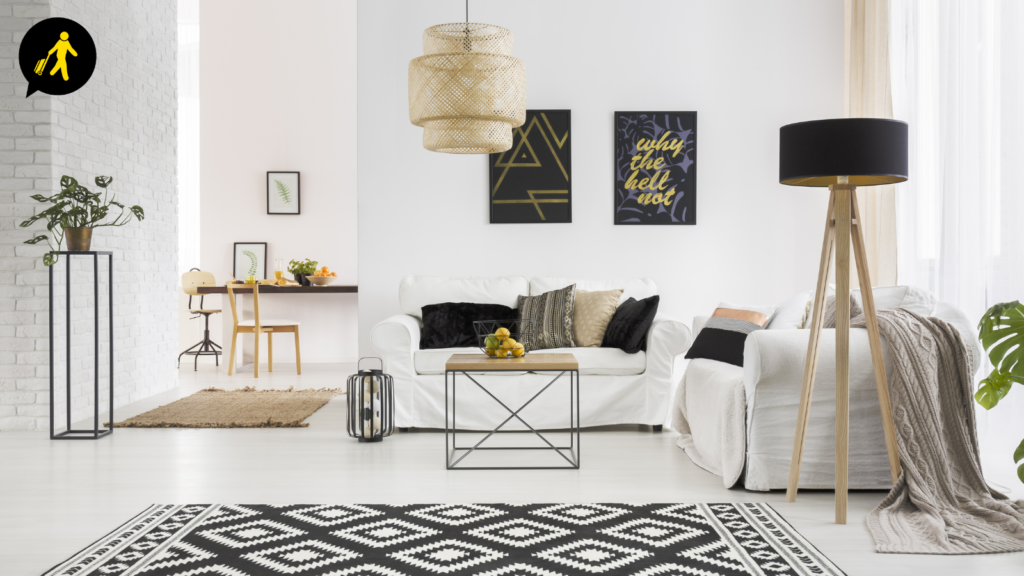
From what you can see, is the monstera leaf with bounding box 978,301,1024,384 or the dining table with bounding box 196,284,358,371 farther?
the dining table with bounding box 196,284,358,371

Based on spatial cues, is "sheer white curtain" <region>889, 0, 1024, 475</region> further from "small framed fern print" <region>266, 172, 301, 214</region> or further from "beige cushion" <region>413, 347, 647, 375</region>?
"small framed fern print" <region>266, 172, 301, 214</region>

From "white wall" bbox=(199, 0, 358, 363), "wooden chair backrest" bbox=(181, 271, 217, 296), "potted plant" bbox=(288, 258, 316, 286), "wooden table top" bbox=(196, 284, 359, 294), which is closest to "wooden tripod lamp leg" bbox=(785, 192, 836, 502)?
"wooden table top" bbox=(196, 284, 359, 294)

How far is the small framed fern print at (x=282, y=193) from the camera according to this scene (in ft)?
25.5

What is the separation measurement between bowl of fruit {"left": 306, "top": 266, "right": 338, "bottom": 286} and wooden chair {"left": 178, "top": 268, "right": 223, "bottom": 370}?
3.10ft

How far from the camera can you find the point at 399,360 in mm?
4258

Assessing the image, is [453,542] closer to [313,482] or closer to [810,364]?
[313,482]

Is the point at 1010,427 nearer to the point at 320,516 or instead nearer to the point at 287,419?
the point at 320,516

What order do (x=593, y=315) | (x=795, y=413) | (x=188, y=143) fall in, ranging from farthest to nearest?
(x=188, y=143) < (x=593, y=315) < (x=795, y=413)

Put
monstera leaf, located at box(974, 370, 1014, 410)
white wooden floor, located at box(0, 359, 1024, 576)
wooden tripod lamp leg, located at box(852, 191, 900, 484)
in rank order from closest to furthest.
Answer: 1. monstera leaf, located at box(974, 370, 1014, 410)
2. white wooden floor, located at box(0, 359, 1024, 576)
3. wooden tripod lamp leg, located at box(852, 191, 900, 484)

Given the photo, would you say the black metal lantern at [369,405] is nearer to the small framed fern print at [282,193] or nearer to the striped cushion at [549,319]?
the striped cushion at [549,319]

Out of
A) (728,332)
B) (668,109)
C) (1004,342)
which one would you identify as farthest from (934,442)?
(668,109)

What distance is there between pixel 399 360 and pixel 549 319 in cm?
93

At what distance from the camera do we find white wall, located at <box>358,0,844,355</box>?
514 centimetres

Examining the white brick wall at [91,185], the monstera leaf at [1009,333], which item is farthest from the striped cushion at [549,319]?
the white brick wall at [91,185]
